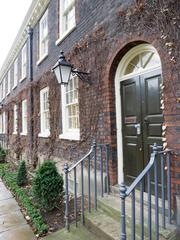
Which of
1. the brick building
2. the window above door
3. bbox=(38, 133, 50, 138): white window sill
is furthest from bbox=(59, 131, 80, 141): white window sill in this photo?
the window above door

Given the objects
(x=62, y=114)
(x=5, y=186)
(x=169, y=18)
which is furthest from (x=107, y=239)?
(x=5, y=186)

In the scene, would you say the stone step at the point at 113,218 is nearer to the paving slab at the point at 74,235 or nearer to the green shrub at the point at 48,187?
the paving slab at the point at 74,235

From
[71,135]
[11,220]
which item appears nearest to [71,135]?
[71,135]

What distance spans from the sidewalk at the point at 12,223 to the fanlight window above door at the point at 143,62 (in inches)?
124

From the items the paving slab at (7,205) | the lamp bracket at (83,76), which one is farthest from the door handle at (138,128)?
the paving slab at (7,205)

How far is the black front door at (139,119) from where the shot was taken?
10.8ft

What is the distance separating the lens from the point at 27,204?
4480mm

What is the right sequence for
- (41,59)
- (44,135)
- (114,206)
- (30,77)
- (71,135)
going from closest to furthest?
(114,206)
(71,135)
(44,135)
(41,59)
(30,77)

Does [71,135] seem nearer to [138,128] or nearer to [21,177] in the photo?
[21,177]

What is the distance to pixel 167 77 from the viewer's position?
9.48ft

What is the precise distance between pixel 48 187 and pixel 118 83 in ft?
7.49

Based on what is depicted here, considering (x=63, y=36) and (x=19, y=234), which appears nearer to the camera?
(x=19, y=234)

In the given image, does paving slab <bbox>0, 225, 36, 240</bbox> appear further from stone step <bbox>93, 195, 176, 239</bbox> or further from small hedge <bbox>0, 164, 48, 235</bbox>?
stone step <bbox>93, 195, 176, 239</bbox>

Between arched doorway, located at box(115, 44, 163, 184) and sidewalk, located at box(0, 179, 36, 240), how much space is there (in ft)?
5.88
